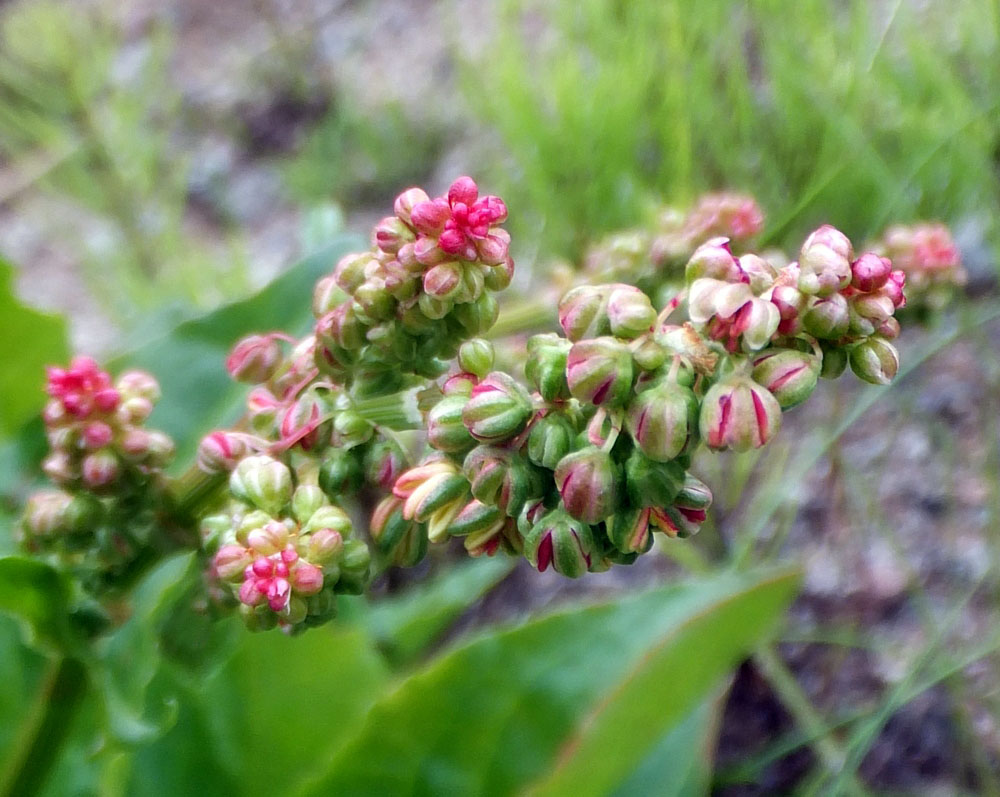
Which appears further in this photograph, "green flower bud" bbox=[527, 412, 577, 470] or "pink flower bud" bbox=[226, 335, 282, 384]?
"pink flower bud" bbox=[226, 335, 282, 384]

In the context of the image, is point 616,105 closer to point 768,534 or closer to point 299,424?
point 768,534

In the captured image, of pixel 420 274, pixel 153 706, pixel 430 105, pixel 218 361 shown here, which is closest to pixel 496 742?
pixel 153 706

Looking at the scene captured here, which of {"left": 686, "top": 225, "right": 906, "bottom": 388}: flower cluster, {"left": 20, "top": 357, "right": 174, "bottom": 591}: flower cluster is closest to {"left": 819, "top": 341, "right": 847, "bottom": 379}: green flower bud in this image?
{"left": 686, "top": 225, "right": 906, "bottom": 388}: flower cluster

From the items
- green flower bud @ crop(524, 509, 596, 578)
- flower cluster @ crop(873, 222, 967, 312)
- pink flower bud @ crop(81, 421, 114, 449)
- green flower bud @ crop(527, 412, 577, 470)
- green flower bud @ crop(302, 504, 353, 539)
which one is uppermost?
pink flower bud @ crop(81, 421, 114, 449)

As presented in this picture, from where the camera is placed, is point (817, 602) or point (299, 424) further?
point (817, 602)

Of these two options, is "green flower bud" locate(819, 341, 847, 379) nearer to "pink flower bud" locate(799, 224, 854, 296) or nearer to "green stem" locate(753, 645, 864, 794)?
"pink flower bud" locate(799, 224, 854, 296)
